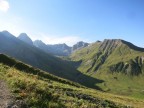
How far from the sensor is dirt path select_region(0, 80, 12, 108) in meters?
14.7

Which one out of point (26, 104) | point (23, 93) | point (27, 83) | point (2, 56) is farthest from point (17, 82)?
point (2, 56)

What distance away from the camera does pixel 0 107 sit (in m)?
14.0

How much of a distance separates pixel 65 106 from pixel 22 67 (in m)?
37.1

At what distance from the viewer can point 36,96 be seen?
16.5m

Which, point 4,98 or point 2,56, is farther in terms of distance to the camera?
point 2,56

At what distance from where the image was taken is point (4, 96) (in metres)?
16.5

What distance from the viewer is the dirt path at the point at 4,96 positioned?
14.7 meters

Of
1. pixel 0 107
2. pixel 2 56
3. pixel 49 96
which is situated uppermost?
pixel 2 56

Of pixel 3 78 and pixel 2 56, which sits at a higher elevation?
pixel 2 56

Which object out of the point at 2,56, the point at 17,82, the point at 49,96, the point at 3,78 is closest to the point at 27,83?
the point at 17,82

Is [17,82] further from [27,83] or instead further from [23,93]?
[23,93]

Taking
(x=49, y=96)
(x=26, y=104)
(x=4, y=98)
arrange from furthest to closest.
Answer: (x=49, y=96) → (x=4, y=98) → (x=26, y=104)

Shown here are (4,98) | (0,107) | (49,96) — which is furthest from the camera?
(49,96)

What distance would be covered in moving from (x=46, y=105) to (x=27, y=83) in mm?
4716
